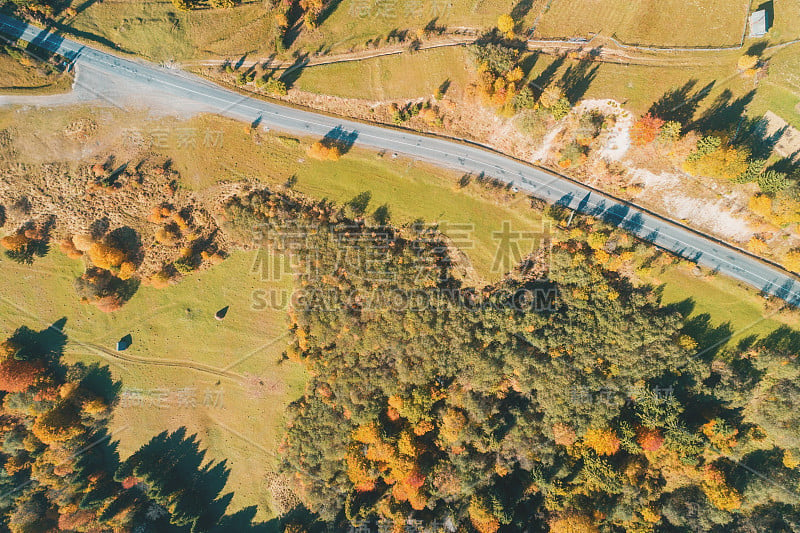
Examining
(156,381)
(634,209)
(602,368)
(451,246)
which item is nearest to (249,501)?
→ (156,381)

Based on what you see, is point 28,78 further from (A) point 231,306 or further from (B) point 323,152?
(B) point 323,152

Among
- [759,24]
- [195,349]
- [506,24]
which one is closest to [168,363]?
[195,349]

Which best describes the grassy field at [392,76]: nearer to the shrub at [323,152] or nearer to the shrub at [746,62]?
the shrub at [323,152]

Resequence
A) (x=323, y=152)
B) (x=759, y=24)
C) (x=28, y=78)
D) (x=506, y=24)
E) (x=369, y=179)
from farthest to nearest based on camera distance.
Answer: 1. (x=369, y=179)
2. (x=28, y=78)
3. (x=323, y=152)
4. (x=506, y=24)
5. (x=759, y=24)

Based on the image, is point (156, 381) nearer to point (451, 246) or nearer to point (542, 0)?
point (451, 246)

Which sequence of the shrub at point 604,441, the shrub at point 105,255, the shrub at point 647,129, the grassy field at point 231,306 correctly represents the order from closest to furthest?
the shrub at point 647,129 → the shrub at point 604,441 → the grassy field at point 231,306 → the shrub at point 105,255

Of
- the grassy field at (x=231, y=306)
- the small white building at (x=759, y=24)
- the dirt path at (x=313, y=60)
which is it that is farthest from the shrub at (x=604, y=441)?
the dirt path at (x=313, y=60)

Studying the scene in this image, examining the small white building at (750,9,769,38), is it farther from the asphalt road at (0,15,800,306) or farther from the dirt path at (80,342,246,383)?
the dirt path at (80,342,246,383)
